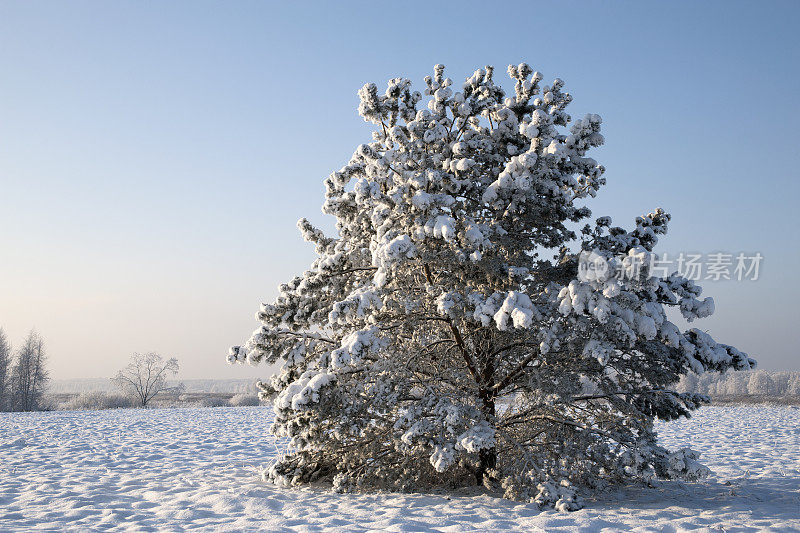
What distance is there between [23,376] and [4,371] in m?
2.85

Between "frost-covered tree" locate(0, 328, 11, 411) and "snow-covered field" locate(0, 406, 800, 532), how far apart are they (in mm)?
47136

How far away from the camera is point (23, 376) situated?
2128 inches

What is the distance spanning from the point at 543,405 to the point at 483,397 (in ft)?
3.43

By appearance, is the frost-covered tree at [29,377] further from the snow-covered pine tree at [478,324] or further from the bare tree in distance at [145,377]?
the snow-covered pine tree at [478,324]

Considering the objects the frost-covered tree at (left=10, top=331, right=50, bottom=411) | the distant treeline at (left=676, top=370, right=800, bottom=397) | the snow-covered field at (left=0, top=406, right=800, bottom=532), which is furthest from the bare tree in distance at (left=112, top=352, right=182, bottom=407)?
the distant treeline at (left=676, top=370, right=800, bottom=397)

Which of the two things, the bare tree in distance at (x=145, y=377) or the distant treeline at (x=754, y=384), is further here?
the distant treeline at (x=754, y=384)

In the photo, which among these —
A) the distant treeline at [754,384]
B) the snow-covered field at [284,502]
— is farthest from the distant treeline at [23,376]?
the distant treeline at [754,384]

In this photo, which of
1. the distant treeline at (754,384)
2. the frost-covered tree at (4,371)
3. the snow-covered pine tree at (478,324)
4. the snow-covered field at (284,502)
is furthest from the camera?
the distant treeline at (754,384)

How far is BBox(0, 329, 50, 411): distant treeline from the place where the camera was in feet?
167

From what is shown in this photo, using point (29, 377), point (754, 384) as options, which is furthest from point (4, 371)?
point (754, 384)

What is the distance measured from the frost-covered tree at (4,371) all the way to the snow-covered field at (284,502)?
1856 inches

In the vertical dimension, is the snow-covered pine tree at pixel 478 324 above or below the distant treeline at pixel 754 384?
above

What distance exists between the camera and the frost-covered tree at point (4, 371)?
4999cm

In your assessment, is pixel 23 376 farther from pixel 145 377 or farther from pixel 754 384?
pixel 754 384
